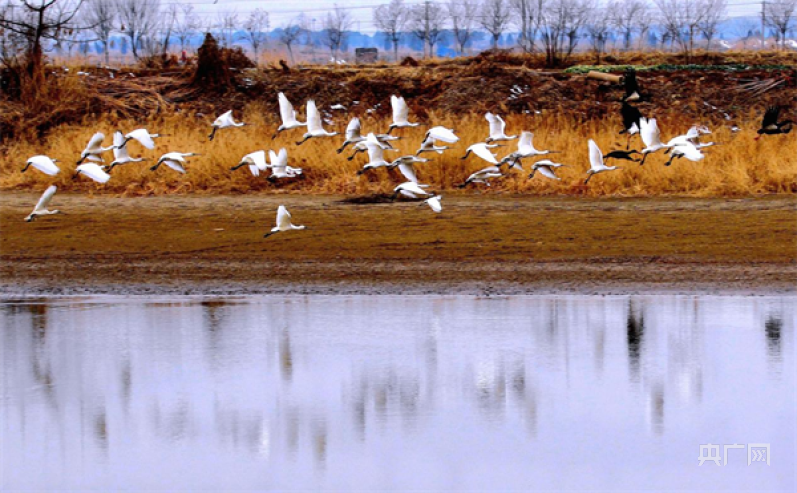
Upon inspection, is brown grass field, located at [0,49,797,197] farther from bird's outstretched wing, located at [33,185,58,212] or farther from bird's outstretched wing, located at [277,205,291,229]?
bird's outstretched wing, located at [277,205,291,229]

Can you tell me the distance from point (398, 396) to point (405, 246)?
7.24 m

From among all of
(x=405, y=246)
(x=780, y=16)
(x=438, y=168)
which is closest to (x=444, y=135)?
(x=405, y=246)

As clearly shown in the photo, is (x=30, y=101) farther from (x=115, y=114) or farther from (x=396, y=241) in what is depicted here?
(x=396, y=241)

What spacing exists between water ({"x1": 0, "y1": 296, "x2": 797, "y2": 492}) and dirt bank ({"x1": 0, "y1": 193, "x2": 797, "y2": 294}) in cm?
148

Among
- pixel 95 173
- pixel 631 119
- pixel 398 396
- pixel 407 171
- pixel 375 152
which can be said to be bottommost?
pixel 398 396

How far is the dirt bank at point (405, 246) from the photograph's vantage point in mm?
13070

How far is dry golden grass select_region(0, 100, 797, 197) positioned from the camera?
19531mm

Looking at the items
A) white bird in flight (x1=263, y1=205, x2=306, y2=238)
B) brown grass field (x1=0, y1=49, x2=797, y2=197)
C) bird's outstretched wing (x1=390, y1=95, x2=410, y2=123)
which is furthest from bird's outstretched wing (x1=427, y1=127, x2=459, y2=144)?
brown grass field (x1=0, y1=49, x2=797, y2=197)

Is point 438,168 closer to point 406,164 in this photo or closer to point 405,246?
point 406,164

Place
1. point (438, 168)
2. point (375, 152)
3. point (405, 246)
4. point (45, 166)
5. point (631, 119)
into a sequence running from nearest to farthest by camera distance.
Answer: point (405, 246) → point (45, 166) → point (375, 152) → point (631, 119) → point (438, 168)

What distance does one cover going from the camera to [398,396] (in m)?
8.11

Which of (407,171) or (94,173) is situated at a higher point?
(94,173)

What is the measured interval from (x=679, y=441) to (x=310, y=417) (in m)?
2.04

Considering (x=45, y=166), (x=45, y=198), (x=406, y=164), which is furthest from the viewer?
(x=406, y=164)
